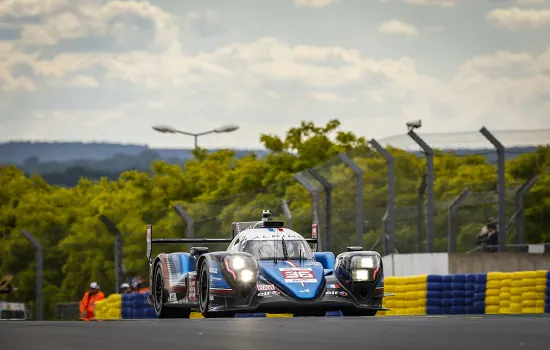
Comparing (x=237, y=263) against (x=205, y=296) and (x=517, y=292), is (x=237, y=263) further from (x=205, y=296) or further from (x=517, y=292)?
(x=517, y=292)

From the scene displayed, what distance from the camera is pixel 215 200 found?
106ft

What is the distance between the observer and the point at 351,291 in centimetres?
1928

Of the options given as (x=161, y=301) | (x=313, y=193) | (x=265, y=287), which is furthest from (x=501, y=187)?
(x=265, y=287)

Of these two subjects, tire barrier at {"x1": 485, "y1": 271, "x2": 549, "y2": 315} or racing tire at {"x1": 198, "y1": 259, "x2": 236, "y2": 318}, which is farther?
tire barrier at {"x1": 485, "y1": 271, "x2": 549, "y2": 315}

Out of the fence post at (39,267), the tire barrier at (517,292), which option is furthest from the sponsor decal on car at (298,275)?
the fence post at (39,267)

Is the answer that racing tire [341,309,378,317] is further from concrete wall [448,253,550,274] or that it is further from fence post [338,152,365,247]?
concrete wall [448,253,550,274]

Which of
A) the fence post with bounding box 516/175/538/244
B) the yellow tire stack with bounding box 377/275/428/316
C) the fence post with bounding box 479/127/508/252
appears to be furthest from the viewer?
the fence post with bounding box 516/175/538/244

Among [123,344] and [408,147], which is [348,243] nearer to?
[408,147]

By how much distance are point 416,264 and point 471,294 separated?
4.06m

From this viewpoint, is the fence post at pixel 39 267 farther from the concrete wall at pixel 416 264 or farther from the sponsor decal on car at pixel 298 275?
the sponsor decal on car at pixel 298 275

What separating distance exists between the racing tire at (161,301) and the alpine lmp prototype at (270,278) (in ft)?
0.32

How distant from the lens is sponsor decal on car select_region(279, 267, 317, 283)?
18.8 meters

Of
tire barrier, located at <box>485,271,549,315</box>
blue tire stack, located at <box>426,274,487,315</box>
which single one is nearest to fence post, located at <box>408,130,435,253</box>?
blue tire stack, located at <box>426,274,487,315</box>

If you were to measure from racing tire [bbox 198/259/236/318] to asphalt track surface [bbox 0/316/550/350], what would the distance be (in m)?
4.83
